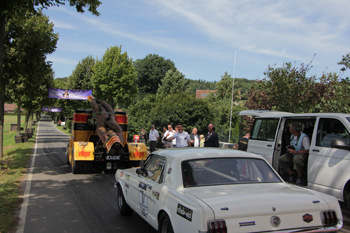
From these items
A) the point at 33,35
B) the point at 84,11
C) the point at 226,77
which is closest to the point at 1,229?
the point at 84,11

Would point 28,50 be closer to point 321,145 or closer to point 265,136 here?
point 265,136

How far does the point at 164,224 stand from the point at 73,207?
3599 millimetres

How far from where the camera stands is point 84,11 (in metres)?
12.0

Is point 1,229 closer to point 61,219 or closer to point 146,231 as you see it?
point 61,219

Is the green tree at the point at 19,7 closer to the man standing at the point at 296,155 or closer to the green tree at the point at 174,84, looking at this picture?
the man standing at the point at 296,155

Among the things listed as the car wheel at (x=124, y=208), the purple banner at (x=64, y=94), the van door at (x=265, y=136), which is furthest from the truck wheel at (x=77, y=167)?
the purple banner at (x=64, y=94)

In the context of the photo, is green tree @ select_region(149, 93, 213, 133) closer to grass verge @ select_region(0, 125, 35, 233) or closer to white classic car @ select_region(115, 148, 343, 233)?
grass verge @ select_region(0, 125, 35, 233)

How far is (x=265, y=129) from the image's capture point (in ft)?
25.4

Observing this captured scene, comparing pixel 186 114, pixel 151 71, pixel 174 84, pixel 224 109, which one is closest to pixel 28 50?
pixel 186 114

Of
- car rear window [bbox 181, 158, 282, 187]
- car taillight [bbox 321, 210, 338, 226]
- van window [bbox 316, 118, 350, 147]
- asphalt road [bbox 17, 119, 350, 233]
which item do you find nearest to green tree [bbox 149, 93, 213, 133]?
asphalt road [bbox 17, 119, 350, 233]

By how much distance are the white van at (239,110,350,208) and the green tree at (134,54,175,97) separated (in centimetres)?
6063

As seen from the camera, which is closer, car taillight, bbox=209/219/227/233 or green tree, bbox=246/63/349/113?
car taillight, bbox=209/219/227/233

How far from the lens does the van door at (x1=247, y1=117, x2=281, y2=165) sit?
7375mm

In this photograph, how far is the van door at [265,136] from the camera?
7.38m
